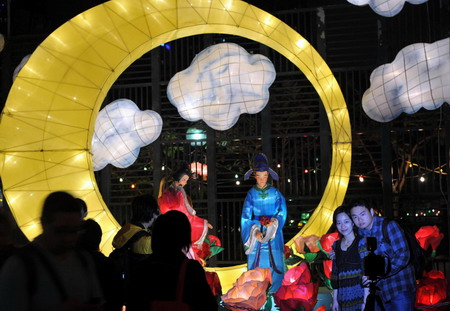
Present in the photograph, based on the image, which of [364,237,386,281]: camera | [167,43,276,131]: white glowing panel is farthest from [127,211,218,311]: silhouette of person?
[167,43,276,131]: white glowing panel

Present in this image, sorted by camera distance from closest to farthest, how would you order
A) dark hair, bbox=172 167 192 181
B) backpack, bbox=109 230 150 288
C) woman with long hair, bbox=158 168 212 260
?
backpack, bbox=109 230 150 288 → woman with long hair, bbox=158 168 212 260 → dark hair, bbox=172 167 192 181

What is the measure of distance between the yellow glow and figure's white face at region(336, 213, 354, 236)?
2523 millimetres

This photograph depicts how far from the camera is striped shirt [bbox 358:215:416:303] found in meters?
4.31

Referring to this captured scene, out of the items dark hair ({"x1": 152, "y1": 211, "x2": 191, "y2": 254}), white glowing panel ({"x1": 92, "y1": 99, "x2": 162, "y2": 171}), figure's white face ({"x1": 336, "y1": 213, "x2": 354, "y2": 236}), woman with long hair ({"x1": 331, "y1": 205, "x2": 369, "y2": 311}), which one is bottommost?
woman with long hair ({"x1": 331, "y1": 205, "x2": 369, "y2": 311})

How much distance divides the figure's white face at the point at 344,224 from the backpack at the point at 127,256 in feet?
4.07

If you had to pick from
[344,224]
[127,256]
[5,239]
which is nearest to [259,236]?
[344,224]

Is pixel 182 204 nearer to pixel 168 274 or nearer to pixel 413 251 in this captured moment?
pixel 413 251

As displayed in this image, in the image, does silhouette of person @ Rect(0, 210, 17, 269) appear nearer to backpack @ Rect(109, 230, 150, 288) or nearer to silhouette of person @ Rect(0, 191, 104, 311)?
silhouette of person @ Rect(0, 191, 104, 311)

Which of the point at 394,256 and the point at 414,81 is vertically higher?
the point at 414,81

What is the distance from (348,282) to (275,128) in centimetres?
469

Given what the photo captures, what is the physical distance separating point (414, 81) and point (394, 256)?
9.42ft

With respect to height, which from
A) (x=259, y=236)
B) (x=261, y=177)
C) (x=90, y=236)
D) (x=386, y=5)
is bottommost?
(x=259, y=236)

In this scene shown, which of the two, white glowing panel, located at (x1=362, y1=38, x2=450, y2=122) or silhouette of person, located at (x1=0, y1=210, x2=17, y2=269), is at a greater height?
white glowing panel, located at (x1=362, y1=38, x2=450, y2=122)

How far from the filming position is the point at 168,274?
2.56m
